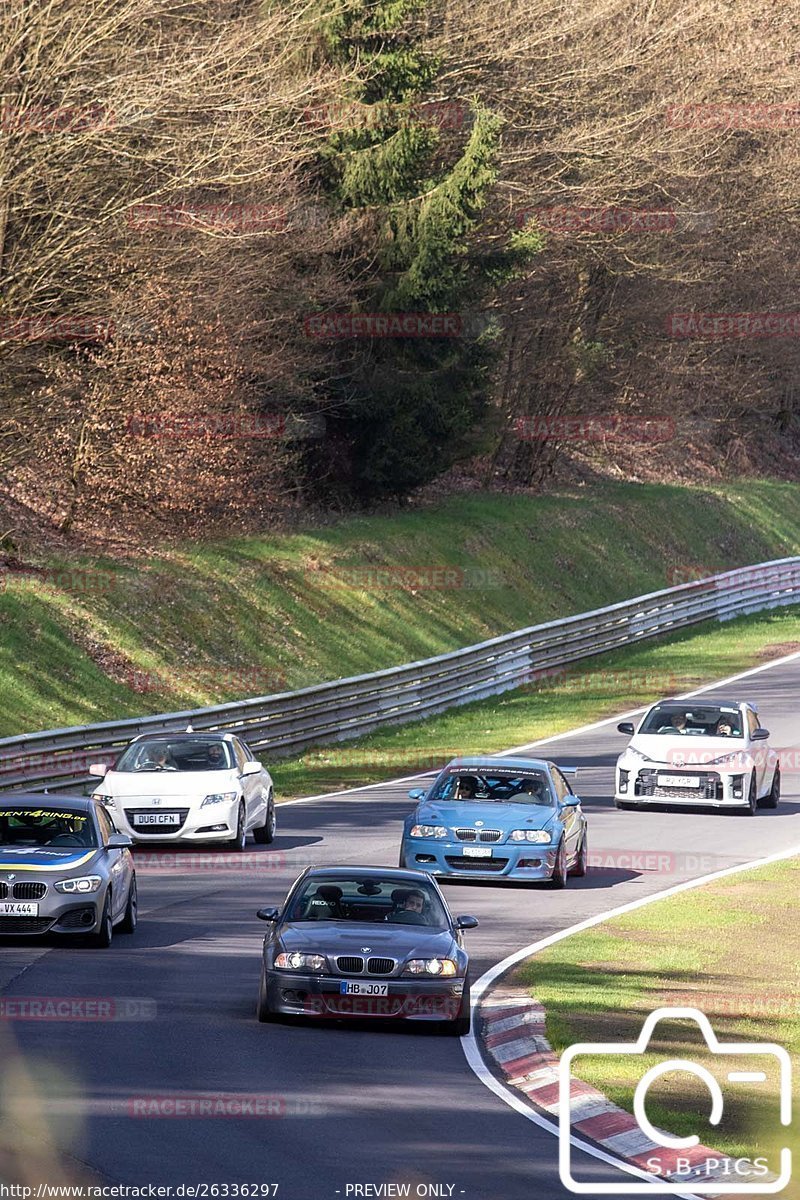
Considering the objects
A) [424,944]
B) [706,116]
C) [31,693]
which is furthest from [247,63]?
[424,944]

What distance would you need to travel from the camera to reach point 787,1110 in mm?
11383

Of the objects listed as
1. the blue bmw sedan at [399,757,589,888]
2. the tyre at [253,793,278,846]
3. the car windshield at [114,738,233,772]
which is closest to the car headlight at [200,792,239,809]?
the car windshield at [114,738,233,772]

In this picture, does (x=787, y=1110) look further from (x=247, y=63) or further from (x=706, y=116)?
(x=706, y=116)

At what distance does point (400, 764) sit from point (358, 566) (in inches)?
442

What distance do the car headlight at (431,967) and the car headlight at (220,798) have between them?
947 cm

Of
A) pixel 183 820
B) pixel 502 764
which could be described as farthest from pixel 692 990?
pixel 183 820

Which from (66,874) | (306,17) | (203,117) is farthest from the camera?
(306,17)

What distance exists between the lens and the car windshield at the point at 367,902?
1450 cm

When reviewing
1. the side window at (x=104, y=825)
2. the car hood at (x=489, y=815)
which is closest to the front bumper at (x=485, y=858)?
the car hood at (x=489, y=815)

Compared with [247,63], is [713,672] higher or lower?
lower

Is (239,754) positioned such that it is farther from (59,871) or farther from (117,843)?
(59,871)

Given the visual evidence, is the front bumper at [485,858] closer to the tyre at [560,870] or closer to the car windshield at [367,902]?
the tyre at [560,870]

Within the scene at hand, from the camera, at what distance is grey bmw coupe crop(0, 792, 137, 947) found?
16.3 m

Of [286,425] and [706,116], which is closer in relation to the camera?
[286,425]
